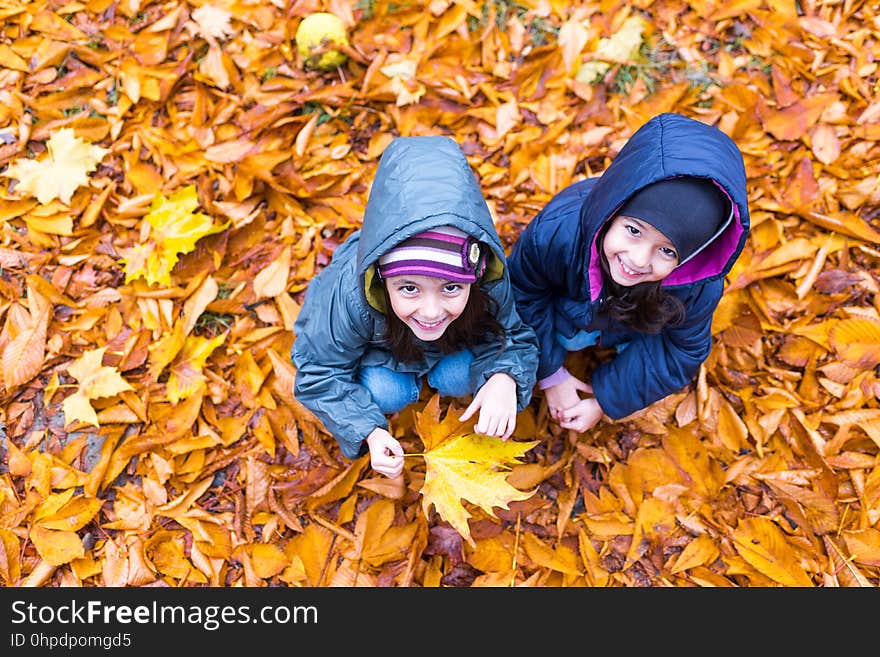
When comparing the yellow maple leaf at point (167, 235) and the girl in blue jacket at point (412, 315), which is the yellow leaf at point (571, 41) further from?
the yellow maple leaf at point (167, 235)

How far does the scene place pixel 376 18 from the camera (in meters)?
2.29

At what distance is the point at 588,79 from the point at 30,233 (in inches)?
72.1

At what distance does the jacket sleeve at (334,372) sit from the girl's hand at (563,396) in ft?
1.63

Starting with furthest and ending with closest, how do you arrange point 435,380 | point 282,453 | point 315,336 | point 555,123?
point 555,123
point 282,453
point 435,380
point 315,336

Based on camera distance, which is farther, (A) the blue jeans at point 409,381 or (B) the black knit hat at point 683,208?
(A) the blue jeans at point 409,381

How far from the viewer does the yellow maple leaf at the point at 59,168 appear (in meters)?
2.07

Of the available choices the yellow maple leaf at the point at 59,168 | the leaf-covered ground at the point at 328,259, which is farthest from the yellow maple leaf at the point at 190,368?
the yellow maple leaf at the point at 59,168

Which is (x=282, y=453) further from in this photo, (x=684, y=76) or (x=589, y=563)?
(x=684, y=76)

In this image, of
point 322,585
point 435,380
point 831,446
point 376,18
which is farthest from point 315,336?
point 831,446

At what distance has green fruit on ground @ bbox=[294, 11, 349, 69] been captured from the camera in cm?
217

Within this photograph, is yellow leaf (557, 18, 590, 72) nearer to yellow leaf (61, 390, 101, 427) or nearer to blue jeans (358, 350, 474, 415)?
blue jeans (358, 350, 474, 415)

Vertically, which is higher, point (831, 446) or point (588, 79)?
point (588, 79)

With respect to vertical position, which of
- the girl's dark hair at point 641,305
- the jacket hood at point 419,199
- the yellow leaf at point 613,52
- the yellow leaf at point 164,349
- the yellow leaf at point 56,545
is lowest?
the yellow leaf at point 56,545

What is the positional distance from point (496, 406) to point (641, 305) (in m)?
0.41
